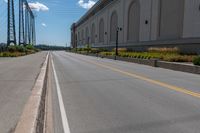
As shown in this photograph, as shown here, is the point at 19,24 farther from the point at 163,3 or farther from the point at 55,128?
the point at 55,128

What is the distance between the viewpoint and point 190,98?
10281mm

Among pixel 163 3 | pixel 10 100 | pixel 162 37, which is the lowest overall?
pixel 10 100

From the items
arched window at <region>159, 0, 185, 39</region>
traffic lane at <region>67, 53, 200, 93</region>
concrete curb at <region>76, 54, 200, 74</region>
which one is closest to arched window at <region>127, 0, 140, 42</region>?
arched window at <region>159, 0, 185, 39</region>

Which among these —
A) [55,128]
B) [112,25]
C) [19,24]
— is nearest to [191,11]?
[55,128]

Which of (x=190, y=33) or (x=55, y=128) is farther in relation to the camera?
(x=190, y=33)

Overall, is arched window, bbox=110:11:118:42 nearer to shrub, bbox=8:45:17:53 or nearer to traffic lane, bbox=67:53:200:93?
shrub, bbox=8:45:17:53

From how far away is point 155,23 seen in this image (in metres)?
49.3

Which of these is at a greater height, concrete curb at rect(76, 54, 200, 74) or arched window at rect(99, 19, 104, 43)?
arched window at rect(99, 19, 104, 43)

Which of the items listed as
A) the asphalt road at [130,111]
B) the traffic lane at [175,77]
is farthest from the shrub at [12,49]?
the asphalt road at [130,111]

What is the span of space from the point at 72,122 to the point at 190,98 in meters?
4.75

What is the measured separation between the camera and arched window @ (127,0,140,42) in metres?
61.3

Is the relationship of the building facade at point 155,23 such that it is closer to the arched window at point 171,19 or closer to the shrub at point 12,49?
the arched window at point 171,19

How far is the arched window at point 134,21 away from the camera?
6133 cm

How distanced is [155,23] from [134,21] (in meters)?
14.5
